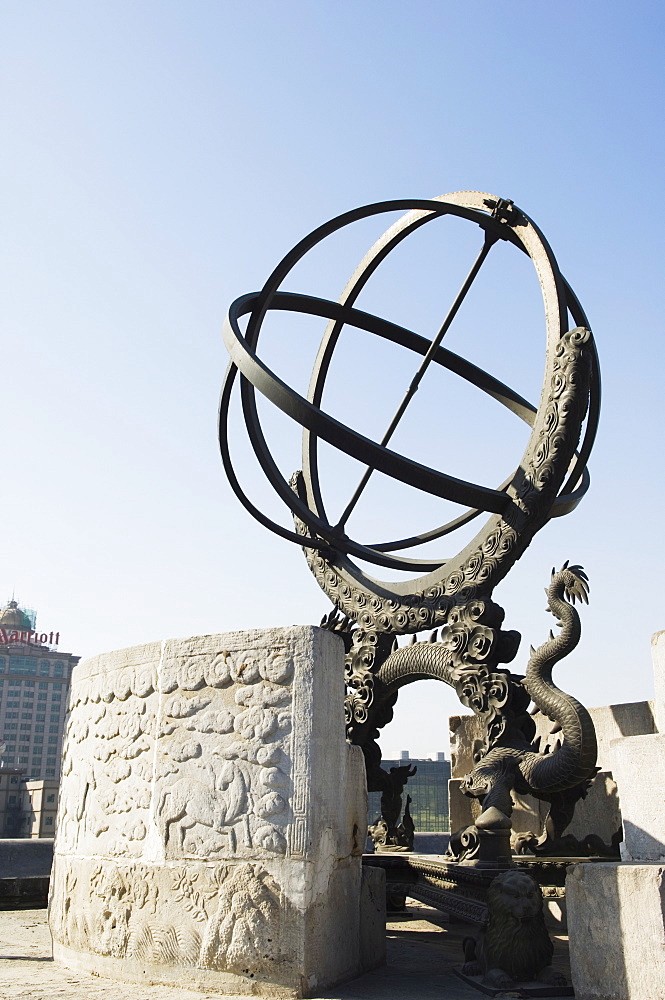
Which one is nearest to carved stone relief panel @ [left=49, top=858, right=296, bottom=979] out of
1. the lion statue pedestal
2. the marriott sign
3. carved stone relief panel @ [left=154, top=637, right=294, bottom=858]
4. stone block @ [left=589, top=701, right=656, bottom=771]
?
carved stone relief panel @ [left=154, top=637, right=294, bottom=858]

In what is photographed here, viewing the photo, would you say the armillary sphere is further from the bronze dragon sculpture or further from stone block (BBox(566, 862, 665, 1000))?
stone block (BBox(566, 862, 665, 1000))

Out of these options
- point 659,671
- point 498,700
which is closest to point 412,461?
point 498,700

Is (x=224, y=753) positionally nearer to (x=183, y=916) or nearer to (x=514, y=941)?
(x=183, y=916)

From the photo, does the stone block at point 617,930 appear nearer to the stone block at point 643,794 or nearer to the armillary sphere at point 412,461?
the stone block at point 643,794

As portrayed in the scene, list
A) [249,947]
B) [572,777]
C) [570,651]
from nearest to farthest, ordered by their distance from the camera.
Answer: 1. [249,947]
2. [572,777]
3. [570,651]

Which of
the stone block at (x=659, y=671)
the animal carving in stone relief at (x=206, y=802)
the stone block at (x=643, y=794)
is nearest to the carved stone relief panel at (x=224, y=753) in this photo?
the animal carving in stone relief at (x=206, y=802)

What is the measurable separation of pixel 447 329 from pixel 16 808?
17526 mm

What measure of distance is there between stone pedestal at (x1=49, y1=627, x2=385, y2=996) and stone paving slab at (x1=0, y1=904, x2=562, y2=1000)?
4.2 inches

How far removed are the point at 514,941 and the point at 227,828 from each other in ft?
5.17

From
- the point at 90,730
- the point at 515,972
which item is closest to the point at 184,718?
the point at 90,730

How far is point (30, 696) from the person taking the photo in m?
68.2

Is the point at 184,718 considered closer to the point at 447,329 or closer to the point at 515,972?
the point at 515,972

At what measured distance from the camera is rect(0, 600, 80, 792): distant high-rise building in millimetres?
67000

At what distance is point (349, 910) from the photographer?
4.55 metres
